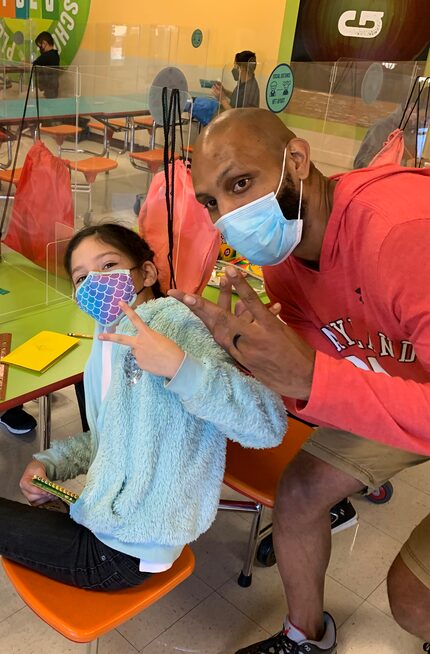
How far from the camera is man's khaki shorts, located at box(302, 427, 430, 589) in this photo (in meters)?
1.25

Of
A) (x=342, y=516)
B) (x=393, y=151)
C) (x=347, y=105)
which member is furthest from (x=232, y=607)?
(x=347, y=105)

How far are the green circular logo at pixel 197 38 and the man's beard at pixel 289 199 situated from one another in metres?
5.46

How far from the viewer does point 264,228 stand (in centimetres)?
110

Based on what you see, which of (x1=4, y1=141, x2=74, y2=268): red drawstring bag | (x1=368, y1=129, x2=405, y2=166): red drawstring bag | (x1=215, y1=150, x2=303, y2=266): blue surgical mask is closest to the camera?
(x1=215, y1=150, x2=303, y2=266): blue surgical mask

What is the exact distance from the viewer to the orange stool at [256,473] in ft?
4.38

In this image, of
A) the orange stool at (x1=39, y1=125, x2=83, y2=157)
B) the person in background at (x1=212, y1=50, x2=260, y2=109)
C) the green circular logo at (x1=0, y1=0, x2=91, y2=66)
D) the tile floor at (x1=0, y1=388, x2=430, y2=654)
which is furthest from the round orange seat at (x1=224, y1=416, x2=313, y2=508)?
the green circular logo at (x1=0, y1=0, x2=91, y2=66)

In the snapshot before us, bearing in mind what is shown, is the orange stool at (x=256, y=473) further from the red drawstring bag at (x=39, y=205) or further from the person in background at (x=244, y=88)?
the person in background at (x=244, y=88)

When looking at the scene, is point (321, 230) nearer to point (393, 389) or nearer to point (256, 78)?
point (393, 389)

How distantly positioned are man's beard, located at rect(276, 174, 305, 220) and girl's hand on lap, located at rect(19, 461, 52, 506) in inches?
28.2

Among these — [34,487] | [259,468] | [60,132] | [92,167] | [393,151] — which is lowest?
[259,468]

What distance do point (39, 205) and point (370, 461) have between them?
4.46 ft

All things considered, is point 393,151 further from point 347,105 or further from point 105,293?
point 105,293

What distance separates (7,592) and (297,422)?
3.05ft

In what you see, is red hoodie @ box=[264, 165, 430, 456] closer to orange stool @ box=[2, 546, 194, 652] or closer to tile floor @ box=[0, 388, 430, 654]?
orange stool @ box=[2, 546, 194, 652]
